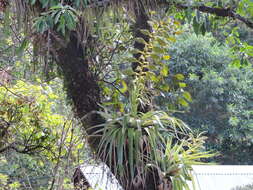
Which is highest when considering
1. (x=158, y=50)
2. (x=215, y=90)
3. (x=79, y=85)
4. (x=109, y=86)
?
(x=158, y=50)

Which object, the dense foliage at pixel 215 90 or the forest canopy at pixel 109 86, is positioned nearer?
the forest canopy at pixel 109 86

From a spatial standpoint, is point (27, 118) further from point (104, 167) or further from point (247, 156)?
point (247, 156)

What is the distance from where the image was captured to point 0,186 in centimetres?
330

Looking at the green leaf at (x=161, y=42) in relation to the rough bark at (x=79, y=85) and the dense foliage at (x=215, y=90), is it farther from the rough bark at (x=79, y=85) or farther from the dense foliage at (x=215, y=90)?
the dense foliage at (x=215, y=90)

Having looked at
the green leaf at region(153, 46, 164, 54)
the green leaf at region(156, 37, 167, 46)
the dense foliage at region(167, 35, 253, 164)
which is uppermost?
the green leaf at region(156, 37, 167, 46)

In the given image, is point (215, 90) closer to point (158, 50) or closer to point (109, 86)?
point (109, 86)

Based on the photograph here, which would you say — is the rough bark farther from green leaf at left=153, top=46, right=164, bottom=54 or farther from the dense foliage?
the dense foliage

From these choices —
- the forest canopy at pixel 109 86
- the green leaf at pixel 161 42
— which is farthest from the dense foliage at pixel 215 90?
the green leaf at pixel 161 42

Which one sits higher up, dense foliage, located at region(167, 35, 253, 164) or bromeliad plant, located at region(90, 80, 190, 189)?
bromeliad plant, located at region(90, 80, 190, 189)

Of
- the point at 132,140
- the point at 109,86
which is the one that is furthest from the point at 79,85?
the point at 109,86

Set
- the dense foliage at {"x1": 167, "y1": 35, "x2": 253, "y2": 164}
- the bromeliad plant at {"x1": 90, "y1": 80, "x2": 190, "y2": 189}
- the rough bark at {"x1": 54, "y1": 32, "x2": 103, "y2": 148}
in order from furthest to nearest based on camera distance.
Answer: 1. the dense foliage at {"x1": 167, "y1": 35, "x2": 253, "y2": 164}
2. the rough bark at {"x1": 54, "y1": 32, "x2": 103, "y2": 148}
3. the bromeliad plant at {"x1": 90, "y1": 80, "x2": 190, "y2": 189}

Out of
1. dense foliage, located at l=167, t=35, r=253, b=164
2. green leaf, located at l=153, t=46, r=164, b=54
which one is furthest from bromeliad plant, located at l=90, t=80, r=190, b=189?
dense foliage, located at l=167, t=35, r=253, b=164

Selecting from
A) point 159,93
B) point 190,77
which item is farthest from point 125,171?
point 190,77

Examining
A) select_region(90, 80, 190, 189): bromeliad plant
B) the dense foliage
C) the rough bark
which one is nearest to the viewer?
select_region(90, 80, 190, 189): bromeliad plant
